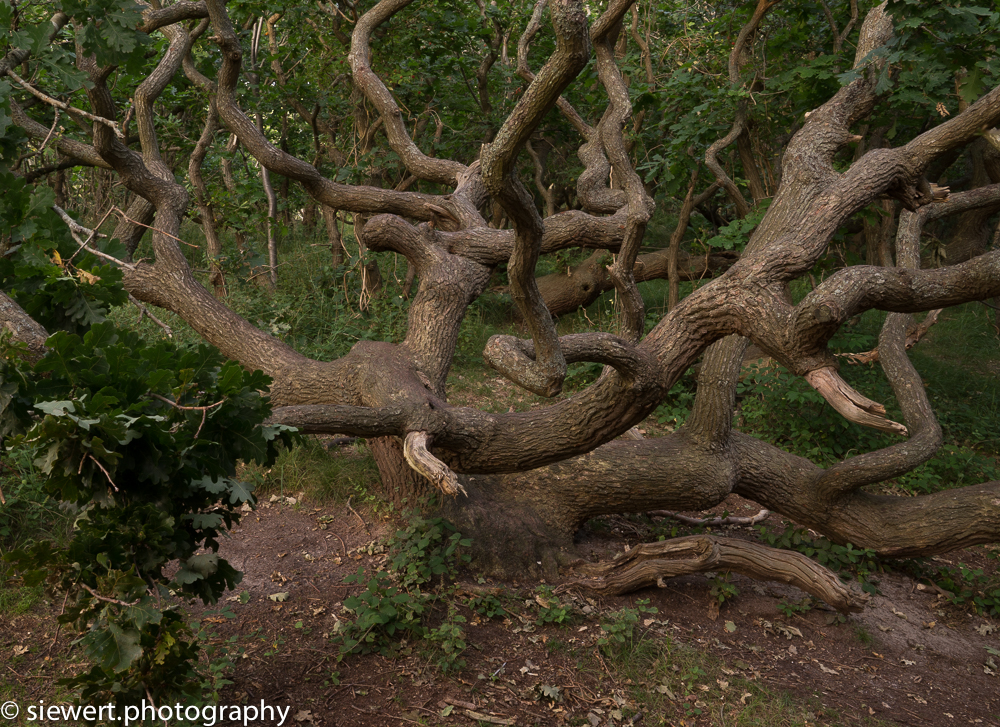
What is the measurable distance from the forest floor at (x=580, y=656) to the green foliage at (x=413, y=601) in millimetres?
67

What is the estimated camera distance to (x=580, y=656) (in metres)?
3.64

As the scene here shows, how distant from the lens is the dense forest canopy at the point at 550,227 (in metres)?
2.74

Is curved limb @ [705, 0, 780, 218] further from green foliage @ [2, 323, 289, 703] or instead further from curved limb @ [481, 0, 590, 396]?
green foliage @ [2, 323, 289, 703]

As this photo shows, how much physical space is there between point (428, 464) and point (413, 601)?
91cm

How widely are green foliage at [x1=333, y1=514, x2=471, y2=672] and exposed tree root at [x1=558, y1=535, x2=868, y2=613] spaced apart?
743 mm

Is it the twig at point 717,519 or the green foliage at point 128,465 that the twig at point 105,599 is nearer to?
the green foliage at point 128,465

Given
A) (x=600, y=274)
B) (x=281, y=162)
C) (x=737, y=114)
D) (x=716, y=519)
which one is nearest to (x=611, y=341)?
(x=716, y=519)

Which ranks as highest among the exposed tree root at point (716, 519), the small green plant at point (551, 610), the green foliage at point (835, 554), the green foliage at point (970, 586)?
the small green plant at point (551, 610)

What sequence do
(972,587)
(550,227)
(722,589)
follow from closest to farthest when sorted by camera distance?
(722,589) < (972,587) < (550,227)

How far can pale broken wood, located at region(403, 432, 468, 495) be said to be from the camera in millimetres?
3010

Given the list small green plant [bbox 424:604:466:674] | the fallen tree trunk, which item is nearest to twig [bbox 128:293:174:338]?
small green plant [bbox 424:604:466:674]

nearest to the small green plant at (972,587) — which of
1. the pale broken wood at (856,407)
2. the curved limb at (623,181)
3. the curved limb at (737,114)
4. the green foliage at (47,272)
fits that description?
the pale broken wood at (856,407)

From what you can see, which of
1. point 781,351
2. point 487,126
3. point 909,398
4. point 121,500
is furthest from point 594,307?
point 121,500

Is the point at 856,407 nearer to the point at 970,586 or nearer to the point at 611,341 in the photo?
the point at 611,341
